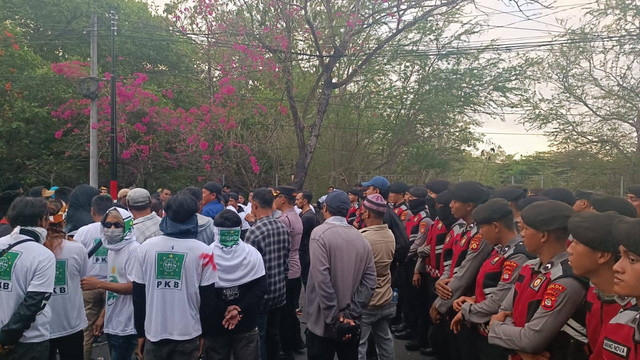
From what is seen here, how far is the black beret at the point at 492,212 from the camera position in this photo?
3955 millimetres

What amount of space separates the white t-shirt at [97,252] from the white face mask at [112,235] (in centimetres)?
34

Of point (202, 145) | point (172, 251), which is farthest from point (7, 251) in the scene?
point (202, 145)

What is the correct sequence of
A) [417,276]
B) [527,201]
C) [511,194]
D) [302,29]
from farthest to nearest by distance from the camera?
[302,29] < [417,276] < [511,194] < [527,201]

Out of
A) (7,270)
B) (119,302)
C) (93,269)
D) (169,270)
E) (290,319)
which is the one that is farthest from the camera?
(290,319)

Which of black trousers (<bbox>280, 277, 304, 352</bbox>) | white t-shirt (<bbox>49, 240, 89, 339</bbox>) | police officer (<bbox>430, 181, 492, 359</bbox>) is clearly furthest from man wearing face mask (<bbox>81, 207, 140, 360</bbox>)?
police officer (<bbox>430, 181, 492, 359</bbox>)

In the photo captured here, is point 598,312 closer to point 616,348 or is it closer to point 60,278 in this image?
point 616,348

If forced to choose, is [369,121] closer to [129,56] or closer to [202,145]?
[202,145]

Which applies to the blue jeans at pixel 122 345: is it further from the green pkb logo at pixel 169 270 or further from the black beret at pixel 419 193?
the black beret at pixel 419 193

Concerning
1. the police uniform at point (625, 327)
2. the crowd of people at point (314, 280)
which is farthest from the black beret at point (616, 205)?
the police uniform at point (625, 327)

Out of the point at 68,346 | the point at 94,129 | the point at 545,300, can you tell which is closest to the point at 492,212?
the point at 545,300

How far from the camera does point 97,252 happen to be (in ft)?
14.7

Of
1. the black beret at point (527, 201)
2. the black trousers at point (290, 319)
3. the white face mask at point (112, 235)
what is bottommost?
the black trousers at point (290, 319)

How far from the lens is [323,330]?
4.07 m

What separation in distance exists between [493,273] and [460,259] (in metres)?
0.83
